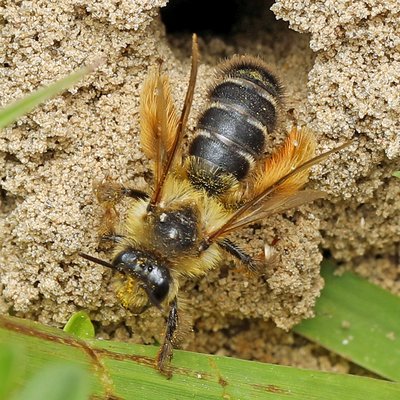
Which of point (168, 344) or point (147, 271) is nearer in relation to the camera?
point (147, 271)

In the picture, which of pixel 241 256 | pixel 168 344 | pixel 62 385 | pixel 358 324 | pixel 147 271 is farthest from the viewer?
pixel 358 324

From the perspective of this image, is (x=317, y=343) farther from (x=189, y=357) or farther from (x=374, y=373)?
(x=189, y=357)

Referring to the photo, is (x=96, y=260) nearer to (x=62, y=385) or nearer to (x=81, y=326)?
(x=81, y=326)

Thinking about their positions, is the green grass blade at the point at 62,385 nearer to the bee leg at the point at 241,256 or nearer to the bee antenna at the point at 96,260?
the bee antenna at the point at 96,260

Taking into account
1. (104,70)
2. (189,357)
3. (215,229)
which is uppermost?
(104,70)

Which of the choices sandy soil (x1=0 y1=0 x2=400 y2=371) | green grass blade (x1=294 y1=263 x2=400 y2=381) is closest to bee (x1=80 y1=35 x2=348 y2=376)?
sandy soil (x1=0 y1=0 x2=400 y2=371)

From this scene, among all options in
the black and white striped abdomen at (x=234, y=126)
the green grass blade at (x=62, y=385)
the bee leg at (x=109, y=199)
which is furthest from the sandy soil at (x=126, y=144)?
the green grass blade at (x=62, y=385)

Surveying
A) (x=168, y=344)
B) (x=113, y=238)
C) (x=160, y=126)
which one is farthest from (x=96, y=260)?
(x=160, y=126)

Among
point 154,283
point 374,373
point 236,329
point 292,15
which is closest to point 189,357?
point 154,283
